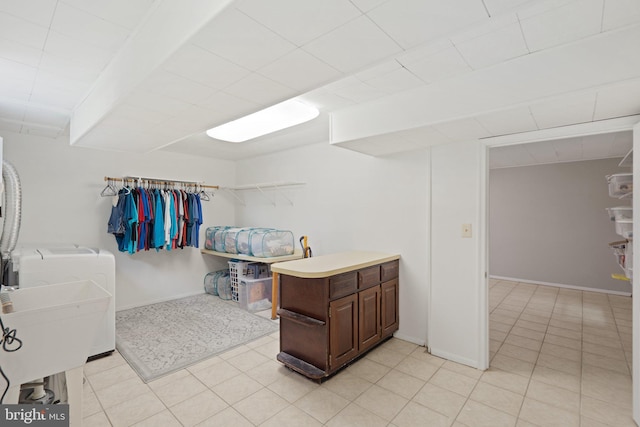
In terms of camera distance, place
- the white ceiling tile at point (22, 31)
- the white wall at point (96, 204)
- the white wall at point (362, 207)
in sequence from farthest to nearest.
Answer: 1. the white wall at point (96, 204)
2. the white wall at point (362, 207)
3. the white ceiling tile at point (22, 31)

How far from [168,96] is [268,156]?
3116 mm

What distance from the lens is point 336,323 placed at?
251 centimetres

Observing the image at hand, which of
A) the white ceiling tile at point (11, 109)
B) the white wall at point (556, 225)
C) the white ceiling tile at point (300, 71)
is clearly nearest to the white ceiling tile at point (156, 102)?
the white ceiling tile at point (300, 71)

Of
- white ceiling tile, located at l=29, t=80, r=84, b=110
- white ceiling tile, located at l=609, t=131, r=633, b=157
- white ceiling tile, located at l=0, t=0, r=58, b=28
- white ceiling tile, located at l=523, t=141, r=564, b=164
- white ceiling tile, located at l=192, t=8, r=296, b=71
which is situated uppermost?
white ceiling tile, located at l=0, t=0, r=58, b=28

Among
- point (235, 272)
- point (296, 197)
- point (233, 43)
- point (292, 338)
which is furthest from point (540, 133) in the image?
point (235, 272)

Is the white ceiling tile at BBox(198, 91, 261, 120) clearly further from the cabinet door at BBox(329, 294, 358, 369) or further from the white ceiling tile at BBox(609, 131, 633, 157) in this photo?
the white ceiling tile at BBox(609, 131, 633, 157)

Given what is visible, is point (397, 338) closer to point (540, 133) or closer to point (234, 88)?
point (540, 133)

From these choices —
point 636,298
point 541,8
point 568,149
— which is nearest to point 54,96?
point 541,8

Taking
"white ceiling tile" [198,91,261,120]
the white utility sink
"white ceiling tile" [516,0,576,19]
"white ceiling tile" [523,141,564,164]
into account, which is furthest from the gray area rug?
"white ceiling tile" [523,141,564,164]

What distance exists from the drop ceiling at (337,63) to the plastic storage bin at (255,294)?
2327mm

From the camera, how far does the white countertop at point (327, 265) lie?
242 centimetres

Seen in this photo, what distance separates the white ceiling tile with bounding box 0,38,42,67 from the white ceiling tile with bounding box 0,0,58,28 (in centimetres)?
36

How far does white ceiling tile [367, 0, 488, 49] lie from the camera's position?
109 centimetres

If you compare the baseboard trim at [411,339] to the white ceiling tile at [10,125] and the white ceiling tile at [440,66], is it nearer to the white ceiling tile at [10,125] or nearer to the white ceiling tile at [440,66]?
the white ceiling tile at [440,66]
